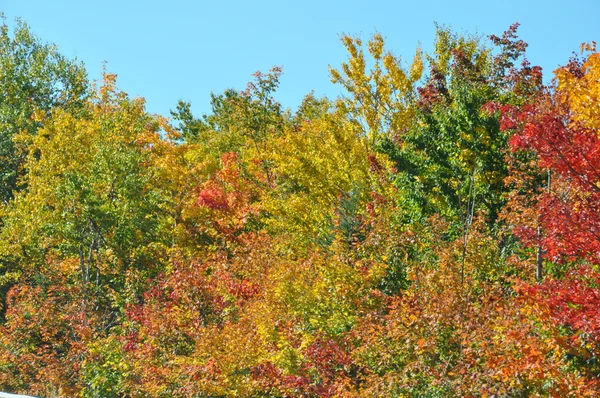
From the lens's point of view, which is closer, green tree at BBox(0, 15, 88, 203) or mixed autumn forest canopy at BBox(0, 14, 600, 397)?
mixed autumn forest canopy at BBox(0, 14, 600, 397)

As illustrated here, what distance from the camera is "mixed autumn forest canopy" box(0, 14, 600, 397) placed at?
13.6 meters

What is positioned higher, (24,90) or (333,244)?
(24,90)

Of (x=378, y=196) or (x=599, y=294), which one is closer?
(x=599, y=294)

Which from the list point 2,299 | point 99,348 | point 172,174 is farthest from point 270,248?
point 2,299

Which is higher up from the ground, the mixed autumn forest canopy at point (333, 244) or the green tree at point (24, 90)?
the green tree at point (24, 90)

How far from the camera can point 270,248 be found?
2344 centimetres

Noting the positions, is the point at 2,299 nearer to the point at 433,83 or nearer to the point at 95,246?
the point at 95,246

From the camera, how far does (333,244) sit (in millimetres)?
19453

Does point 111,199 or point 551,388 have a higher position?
point 111,199

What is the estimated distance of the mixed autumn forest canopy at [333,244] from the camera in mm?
13594

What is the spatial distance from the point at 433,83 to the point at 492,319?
16409 mm

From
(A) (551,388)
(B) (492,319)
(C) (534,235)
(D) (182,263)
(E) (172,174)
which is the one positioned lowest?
(A) (551,388)

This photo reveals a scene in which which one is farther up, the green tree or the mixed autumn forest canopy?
the green tree

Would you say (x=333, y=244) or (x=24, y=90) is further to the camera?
(x=24, y=90)
